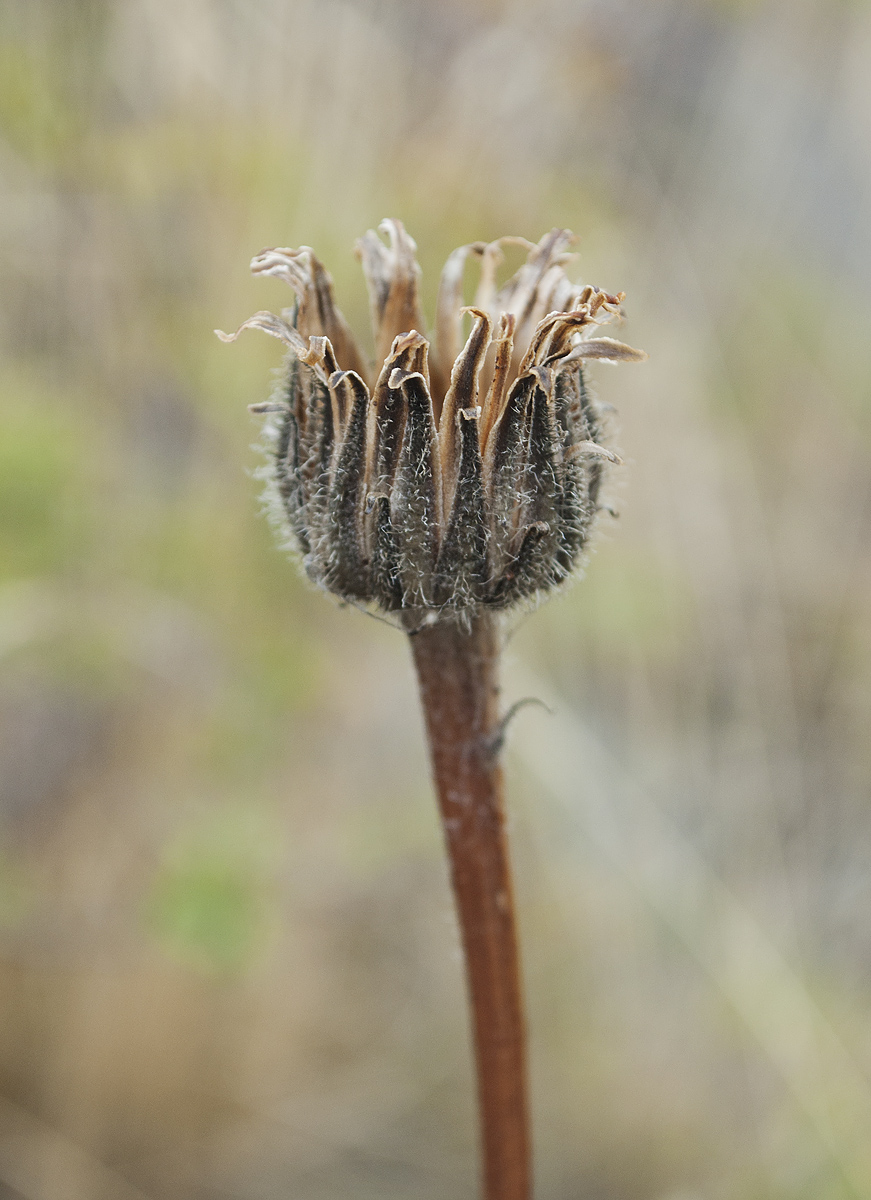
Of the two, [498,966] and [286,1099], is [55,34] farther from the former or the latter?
[286,1099]

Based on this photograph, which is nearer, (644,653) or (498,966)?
(498,966)

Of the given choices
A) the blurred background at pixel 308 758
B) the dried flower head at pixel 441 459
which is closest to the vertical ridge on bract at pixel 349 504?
the dried flower head at pixel 441 459

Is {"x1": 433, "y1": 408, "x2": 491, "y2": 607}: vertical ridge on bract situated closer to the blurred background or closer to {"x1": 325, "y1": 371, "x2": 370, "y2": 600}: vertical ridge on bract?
{"x1": 325, "y1": 371, "x2": 370, "y2": 600}: vertical ridge on bract

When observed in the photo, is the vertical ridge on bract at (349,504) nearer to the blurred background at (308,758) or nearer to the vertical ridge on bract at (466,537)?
the vertical ridge on bract at (466,537)

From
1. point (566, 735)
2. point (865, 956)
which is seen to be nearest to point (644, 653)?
point (566, 735)

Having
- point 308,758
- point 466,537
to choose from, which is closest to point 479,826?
point 466,537

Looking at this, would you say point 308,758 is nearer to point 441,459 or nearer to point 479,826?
point 479,826

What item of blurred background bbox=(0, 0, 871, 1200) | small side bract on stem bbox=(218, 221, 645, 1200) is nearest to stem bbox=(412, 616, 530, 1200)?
small side bract on stem bbox=(218, 221, 645, 1200)
